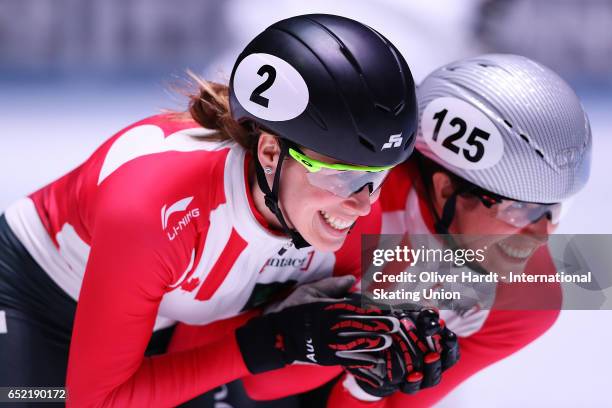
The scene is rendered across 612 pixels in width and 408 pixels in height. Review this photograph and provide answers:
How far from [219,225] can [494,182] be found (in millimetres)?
717

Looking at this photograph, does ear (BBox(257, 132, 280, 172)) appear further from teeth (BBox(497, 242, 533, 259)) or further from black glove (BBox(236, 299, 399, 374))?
teeth (BBox(497, 242, 533, 259))

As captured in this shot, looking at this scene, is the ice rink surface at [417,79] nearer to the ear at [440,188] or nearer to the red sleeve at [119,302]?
the ear at [440,188]

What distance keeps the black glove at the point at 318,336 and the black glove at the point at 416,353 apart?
0.10 feet

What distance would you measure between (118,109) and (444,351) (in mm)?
2095

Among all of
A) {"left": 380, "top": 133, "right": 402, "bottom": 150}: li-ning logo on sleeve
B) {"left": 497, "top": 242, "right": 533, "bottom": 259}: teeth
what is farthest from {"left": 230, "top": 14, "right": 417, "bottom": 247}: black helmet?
{"left": 497, "top": 242, "right": 533, "bottom": 259}: teeth

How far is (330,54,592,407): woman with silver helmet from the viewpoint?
1992 millimetres

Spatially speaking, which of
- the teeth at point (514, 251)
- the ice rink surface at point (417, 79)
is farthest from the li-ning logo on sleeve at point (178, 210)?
the ice rink surface at point (417, 79)

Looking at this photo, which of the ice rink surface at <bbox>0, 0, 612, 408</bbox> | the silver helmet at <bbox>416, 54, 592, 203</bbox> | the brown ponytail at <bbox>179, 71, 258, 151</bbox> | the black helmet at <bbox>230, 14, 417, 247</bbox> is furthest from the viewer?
the ice rink surface at <bbox>0, 0, 612, 408</bbox>

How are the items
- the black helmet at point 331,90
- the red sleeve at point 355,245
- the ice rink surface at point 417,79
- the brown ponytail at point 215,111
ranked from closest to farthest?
1. the black helmet at point 331,90
2. the brown ponytail at point 215,111
3. the red sleeve at point 355,245
4. the ice rink surface at point 417,79

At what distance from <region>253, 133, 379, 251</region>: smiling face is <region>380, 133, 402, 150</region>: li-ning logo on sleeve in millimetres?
118

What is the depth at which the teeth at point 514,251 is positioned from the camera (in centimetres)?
218

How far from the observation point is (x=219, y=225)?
1839 millimetres

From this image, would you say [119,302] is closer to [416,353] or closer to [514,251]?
[416,353]

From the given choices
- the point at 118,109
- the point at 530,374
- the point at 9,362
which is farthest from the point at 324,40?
the point at 118,109
